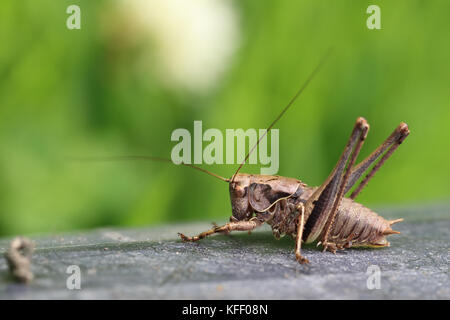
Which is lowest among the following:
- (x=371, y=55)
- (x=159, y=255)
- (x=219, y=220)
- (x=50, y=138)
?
(x=219, y=220)

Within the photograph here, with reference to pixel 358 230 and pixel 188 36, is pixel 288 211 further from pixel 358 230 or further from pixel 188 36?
pixel 188 36

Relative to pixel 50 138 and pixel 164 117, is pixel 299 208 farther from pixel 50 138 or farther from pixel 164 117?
pixel 50 138

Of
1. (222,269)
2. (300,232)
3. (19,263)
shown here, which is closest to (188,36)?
(300,232)

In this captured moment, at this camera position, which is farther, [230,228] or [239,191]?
[239,191]

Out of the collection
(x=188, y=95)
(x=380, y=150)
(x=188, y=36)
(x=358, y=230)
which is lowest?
(x=358, y=230)

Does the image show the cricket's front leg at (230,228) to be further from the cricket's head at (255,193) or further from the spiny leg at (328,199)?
the spiny leg at (328,199)

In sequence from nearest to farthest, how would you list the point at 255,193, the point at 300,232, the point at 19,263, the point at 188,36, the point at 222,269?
the point at 19,263 → the point at 222,269 → the point at 300,232 → the point at 255,193 → the point at 188,36

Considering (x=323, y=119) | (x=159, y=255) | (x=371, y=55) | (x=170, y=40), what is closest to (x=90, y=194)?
(x=170, y=40)

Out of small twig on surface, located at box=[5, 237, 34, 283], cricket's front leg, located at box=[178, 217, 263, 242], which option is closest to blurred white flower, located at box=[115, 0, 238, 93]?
cricket's front leg, located at box=[178, 217, 263, 242]
